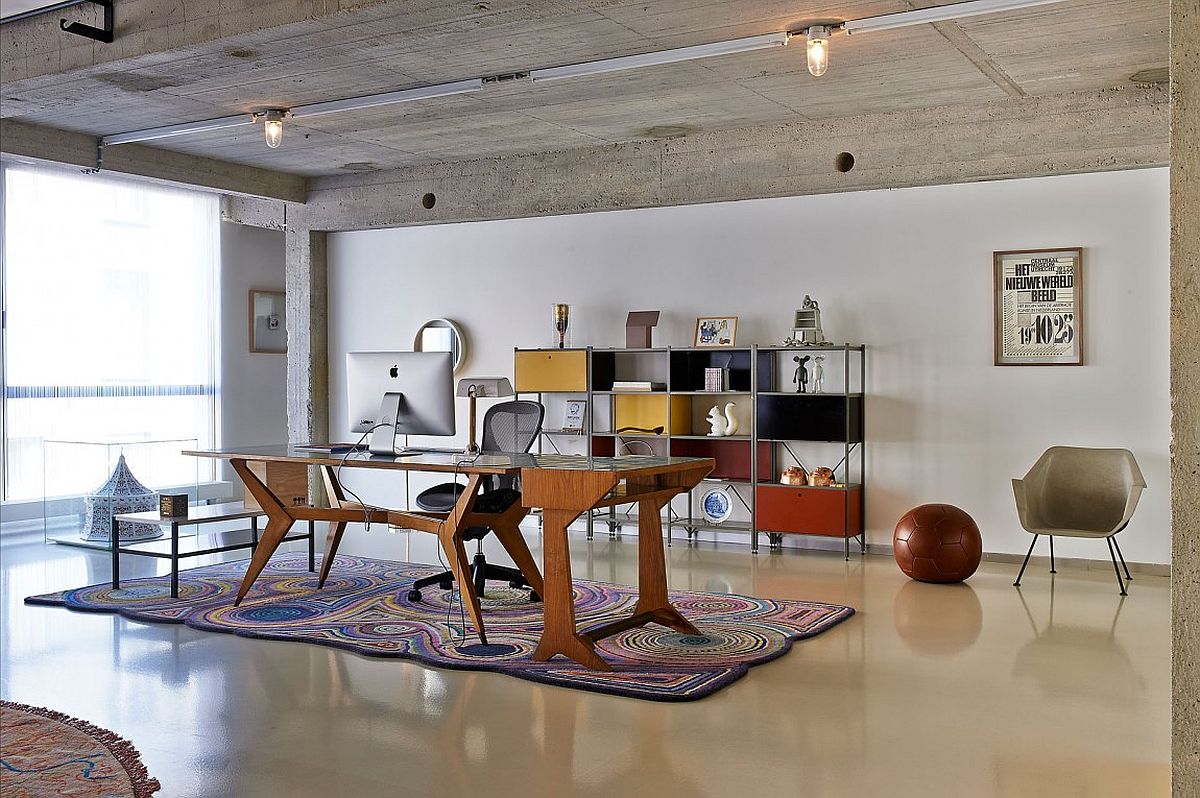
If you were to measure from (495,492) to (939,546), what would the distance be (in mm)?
2673

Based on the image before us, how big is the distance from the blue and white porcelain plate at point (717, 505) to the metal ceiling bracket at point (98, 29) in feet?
16.5

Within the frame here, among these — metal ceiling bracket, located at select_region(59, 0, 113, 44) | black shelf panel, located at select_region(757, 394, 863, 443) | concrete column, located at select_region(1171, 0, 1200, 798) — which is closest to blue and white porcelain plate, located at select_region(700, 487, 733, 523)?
black shelf panel, located at select_region(757, 394, 863, 443)

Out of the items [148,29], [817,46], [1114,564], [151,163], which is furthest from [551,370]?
[1114,564]

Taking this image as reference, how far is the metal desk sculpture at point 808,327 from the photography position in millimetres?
7891

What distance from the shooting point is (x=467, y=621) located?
18.7 ft

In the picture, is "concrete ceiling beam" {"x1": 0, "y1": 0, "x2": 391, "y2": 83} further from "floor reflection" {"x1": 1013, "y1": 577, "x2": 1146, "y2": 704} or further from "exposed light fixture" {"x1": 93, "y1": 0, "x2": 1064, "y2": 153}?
"floor reflection" {"x1": 1013, "y1": 577, "x2": 1146, "y2": 704}

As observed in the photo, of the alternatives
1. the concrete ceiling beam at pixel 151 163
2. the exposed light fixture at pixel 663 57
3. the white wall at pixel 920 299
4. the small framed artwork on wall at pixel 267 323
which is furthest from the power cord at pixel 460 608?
the small framed artwork on wall at pixel 267 323

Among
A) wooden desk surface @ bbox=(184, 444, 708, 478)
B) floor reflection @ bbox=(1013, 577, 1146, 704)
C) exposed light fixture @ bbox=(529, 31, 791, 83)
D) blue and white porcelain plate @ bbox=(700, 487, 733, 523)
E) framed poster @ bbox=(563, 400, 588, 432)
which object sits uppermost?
exposed light fixture @ bbox=(529, 31, 791, 83)

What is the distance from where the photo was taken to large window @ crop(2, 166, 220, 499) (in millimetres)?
9344

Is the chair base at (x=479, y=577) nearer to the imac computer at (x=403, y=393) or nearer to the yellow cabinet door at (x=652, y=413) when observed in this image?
the imac computer at (x=403, y=393)

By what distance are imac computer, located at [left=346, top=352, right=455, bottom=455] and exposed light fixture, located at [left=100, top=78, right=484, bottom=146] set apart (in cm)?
176

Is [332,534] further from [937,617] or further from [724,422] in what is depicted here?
[937,617]

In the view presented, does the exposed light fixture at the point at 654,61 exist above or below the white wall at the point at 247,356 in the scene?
above

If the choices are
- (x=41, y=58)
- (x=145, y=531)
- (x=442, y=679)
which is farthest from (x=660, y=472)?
(x=145, y=531)
